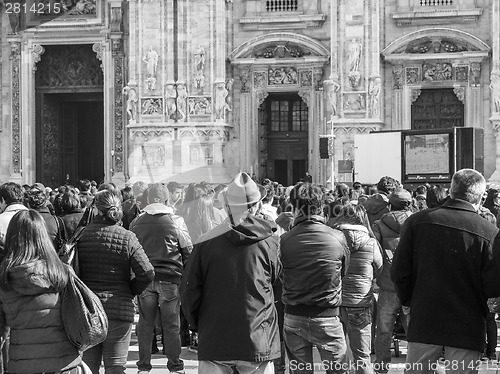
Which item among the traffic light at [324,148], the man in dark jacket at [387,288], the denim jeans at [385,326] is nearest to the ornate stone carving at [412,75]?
the traffic light at [324,148]

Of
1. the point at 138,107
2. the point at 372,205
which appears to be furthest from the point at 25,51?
the point at 372,205

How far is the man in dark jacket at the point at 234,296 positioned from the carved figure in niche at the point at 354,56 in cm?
2134

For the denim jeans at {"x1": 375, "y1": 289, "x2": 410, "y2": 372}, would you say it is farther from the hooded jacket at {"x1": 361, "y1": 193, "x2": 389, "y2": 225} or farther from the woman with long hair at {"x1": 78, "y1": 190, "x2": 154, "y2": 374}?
the woman with long hair at {"x1": 78, "y1": 190, "x2": 154, "y2": 374}

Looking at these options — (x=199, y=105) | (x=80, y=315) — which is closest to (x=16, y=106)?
(x=199, y=105)

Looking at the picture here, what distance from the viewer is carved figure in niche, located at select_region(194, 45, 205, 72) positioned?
28.8 meters

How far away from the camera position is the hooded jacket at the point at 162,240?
1061 cm

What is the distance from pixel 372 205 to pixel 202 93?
1693 centimetres

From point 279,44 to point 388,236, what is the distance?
62.3 feet

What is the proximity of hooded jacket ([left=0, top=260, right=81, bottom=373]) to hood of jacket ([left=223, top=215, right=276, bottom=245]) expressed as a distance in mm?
1279

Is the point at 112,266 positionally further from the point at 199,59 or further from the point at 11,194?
the point at 199,59

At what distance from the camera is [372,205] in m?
12.5

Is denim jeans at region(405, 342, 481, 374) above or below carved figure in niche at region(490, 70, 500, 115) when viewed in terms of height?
below

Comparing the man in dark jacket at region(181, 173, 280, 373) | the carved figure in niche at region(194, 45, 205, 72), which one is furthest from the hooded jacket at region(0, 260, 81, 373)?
the carved figure in niche at region(194, 45, 205, 72)

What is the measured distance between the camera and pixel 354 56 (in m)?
27.9
